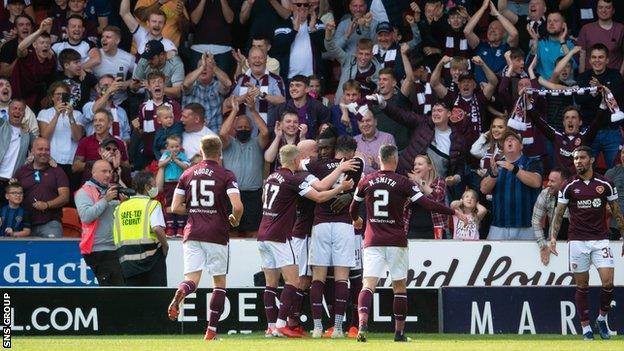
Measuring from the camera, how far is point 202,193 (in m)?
15.3

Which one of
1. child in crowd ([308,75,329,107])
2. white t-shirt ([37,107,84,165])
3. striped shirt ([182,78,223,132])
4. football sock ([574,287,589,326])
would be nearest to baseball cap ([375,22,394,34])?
child in crowd ([308,75,329,107])

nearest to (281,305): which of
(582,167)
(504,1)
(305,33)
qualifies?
(582,167)

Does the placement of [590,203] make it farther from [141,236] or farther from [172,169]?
[172,169]

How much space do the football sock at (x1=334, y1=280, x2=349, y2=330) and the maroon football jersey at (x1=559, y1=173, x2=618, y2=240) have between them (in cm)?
269

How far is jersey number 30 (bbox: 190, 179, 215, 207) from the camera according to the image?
15.3 meters

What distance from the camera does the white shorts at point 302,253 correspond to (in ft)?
53.5

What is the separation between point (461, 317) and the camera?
→ 17.5 m

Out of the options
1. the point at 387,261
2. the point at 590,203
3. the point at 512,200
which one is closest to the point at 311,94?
the point at 512,200

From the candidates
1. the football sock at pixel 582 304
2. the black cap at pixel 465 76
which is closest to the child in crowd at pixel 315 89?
the black cap at pixel 465 76

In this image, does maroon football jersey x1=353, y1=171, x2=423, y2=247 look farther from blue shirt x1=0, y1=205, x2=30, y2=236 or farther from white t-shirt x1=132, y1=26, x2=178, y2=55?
white t-shirt x1=132, y1=26, x2=178, y2=55

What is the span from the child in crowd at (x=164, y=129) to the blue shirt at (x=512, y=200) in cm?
440

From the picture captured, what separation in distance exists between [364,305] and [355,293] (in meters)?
1.47

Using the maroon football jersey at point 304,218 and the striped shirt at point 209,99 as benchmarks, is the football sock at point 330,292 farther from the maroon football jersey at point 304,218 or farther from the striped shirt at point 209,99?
the striped shirt at point 209,99

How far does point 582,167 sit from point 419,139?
4.11 m
